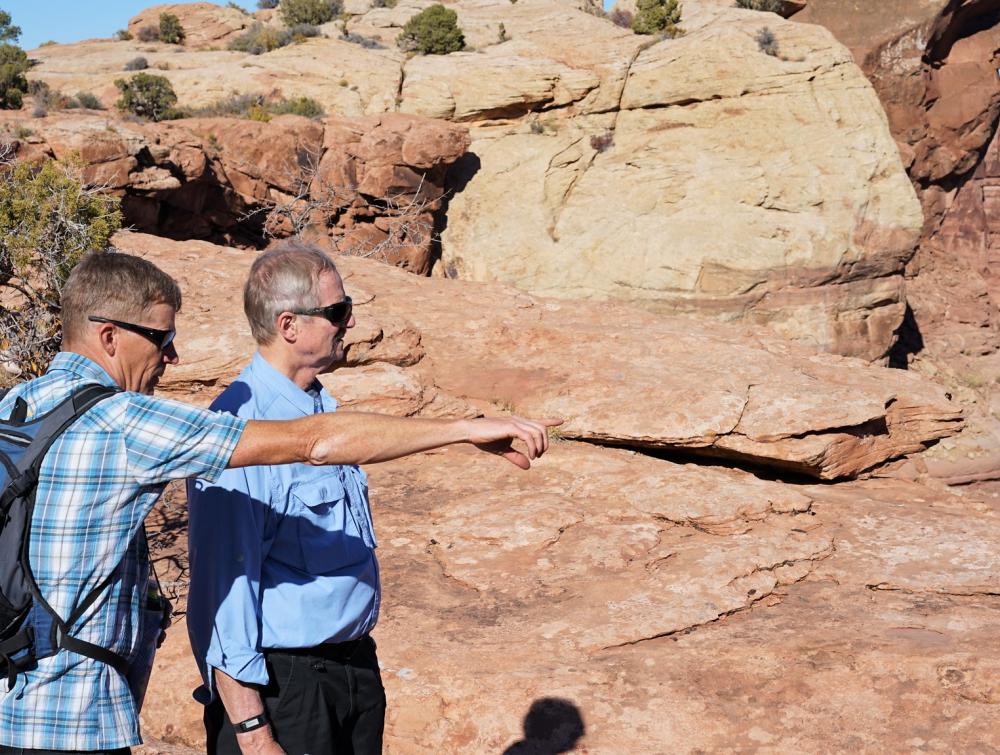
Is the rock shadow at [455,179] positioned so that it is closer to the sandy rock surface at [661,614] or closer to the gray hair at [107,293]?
the sandy rock surface at [661,614]

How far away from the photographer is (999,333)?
2509cm

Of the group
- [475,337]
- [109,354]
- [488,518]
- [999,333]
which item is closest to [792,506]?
[488,518]

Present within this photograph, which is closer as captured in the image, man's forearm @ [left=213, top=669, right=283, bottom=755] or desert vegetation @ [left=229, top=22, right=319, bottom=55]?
man's forearm @ [left=213, top=669, right=283, bottom=755]

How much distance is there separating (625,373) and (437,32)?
18170 mm

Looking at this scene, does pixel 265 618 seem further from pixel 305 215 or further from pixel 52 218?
pixel 305 215

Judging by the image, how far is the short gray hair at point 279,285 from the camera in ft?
7.40

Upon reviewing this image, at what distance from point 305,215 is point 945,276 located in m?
18.3

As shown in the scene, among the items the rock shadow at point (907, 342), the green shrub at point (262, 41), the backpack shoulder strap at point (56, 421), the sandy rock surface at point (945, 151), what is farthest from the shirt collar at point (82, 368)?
→ the green shrub at point (262, 41)

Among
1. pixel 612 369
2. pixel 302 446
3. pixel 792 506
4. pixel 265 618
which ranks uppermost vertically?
pixel 302 446

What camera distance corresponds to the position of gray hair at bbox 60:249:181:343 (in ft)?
6.21

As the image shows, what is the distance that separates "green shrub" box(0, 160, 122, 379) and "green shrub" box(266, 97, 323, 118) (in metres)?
12.7

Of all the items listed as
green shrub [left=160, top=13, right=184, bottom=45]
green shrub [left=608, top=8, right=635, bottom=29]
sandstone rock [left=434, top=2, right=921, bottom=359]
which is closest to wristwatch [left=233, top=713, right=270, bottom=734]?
sandstone rock [left=434, top=2, right=921, bottom=359]

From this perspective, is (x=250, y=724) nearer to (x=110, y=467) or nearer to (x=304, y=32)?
(x=110, y=467)

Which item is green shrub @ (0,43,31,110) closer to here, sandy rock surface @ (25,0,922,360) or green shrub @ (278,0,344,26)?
sandy rock surface @ (25,0,922,360)
